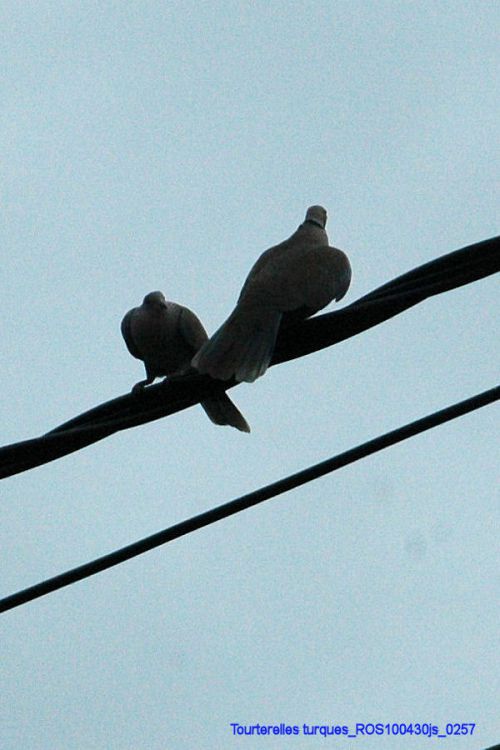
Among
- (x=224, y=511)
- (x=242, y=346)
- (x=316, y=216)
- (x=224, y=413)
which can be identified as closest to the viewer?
(x=224, y=511)

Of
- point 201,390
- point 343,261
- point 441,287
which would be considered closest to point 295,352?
point 201,390

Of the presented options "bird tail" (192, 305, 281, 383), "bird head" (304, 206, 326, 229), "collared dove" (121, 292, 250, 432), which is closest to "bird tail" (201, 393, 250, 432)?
"bird tail" (192, 305, 281, 383)

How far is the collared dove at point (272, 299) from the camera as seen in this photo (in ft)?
20.5

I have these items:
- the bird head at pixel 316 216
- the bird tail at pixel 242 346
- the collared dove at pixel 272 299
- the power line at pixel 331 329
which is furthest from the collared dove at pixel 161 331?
the power line at pixel 331 329

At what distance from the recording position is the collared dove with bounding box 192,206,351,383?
246 inches

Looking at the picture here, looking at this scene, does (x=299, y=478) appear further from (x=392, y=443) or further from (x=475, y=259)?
(x=475, y=259)

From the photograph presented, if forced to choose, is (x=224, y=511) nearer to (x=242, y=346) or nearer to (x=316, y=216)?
(x=242, y=346)

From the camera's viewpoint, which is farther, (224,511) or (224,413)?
(224,413)

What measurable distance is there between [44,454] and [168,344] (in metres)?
2.80

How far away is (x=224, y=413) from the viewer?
6.83m

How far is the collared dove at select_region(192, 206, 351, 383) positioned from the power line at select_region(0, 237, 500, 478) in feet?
3.43

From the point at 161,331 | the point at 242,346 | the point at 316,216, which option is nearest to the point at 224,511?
the point at 242,346

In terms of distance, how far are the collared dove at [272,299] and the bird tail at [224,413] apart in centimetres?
40

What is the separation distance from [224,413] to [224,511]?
2371 millimetres
